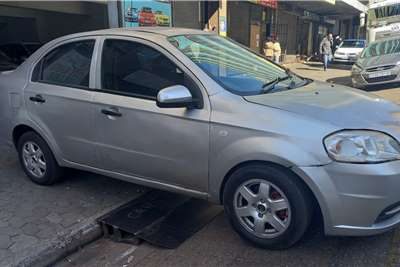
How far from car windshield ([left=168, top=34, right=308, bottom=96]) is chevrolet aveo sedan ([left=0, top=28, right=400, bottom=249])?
2cm

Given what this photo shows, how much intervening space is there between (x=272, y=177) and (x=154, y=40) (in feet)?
5.11

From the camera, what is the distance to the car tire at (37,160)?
4.21 m

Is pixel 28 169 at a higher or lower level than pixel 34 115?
lower

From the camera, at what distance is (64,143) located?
157 inches

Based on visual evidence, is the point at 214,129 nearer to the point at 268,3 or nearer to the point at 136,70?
the point at 136,70

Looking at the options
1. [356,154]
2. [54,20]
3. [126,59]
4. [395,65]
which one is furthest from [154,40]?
[54,20]

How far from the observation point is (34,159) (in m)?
4.35

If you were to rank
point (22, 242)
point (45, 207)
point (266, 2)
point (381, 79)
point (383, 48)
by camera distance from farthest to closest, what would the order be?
point (266, 2), point (383, 48), point (381, 79), point (45, 207), point (22, 242)

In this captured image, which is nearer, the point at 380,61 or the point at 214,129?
the point at 214,129

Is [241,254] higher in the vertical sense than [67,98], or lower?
lower

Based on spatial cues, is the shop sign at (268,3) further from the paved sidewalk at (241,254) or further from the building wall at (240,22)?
the paved sidewalk at (241,254)

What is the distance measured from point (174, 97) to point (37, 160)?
2.07 metres

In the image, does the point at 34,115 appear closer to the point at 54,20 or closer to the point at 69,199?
the point at 69,199

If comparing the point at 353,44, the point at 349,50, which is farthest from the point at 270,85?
the point at 353,44
